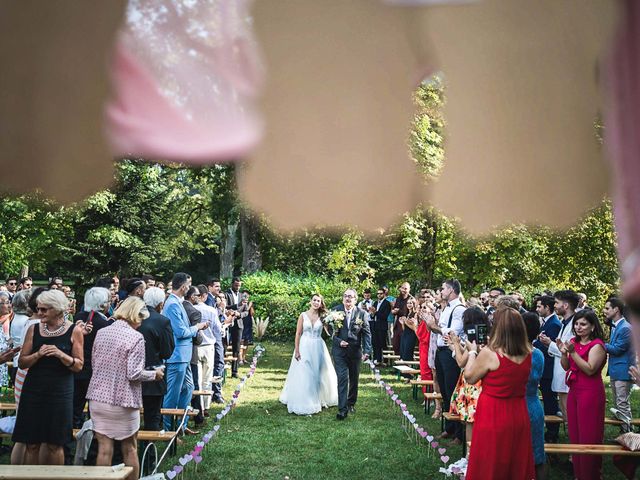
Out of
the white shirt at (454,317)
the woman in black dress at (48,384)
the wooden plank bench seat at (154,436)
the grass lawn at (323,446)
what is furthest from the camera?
the white shirt at (454,317)

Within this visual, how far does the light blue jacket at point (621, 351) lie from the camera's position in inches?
261

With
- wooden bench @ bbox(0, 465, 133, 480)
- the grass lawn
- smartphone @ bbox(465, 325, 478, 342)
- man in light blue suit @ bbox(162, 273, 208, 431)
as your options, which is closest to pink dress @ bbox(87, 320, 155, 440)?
wooden bench @ bbox(0, 465, 133, 480)

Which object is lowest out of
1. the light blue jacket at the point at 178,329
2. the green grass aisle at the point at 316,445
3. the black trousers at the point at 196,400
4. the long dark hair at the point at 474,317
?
the green grass aisle at the point at 316,445

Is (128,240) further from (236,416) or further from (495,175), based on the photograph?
(495,175)

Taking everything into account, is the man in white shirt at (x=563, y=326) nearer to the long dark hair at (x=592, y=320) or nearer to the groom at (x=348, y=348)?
the long dark hair at (x=592, y=320)

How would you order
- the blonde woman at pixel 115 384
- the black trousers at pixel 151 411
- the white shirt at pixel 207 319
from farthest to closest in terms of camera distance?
the white shirt at pixel 207 319
the black trousers at pixel 151 411
the blonde woman at pixel 115 384

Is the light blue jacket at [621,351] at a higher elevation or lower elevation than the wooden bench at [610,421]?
higher

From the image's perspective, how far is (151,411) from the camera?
240 inches

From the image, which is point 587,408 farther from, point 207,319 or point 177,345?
point 207,319

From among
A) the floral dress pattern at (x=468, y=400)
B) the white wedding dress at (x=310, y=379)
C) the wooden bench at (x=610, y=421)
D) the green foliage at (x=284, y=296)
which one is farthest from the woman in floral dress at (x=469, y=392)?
the green foliage at (x=284, y=296)

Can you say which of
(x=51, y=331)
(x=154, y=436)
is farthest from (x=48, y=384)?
(x=154, y=436)

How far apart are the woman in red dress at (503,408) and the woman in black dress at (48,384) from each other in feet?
10.7

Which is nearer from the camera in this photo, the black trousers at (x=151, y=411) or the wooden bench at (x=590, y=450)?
the wooden bench at (x=590, y=450)

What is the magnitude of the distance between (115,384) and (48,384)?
54cm
